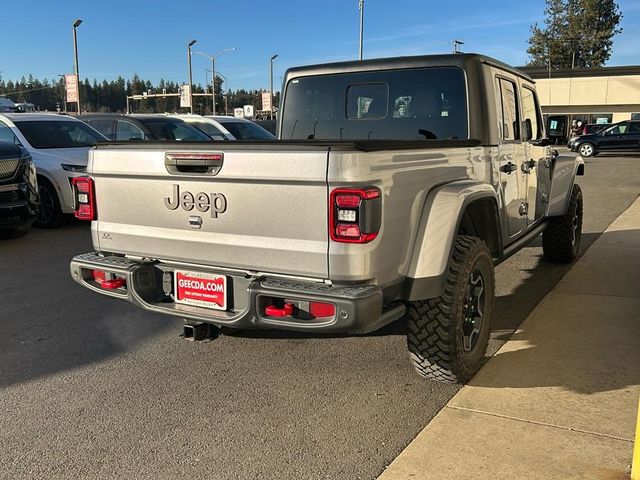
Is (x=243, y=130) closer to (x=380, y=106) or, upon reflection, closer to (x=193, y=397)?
(x=380, y=106)

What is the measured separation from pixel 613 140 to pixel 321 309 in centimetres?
2814

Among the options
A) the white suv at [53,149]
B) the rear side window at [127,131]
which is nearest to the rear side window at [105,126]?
the rear side window at [127,131]

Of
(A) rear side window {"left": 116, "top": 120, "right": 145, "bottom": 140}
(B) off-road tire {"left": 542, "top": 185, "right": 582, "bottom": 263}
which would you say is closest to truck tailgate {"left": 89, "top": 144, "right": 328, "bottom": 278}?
(B) off-road tire {"left": 542, "top": 185, "right": 582, "bottom": 263}

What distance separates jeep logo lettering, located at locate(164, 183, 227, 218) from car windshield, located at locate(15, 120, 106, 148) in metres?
6.81

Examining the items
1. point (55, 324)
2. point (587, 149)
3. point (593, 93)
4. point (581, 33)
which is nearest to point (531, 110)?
point (55, 324)

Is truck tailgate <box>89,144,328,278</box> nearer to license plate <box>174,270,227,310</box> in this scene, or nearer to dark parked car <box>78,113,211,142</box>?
license plate <box>174,270,227,310</box>

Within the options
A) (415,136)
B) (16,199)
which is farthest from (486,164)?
(16,199)

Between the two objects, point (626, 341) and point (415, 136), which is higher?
point (415, 136)

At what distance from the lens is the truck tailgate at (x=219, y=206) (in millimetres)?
3014

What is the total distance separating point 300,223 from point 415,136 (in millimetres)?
1999

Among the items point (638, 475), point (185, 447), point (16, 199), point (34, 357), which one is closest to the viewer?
point (638, 475)

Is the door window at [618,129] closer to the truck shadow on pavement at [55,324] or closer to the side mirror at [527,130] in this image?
the side mirror at [527,130]

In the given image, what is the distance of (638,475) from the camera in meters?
2.52

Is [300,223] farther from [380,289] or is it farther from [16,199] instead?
[16,199]
